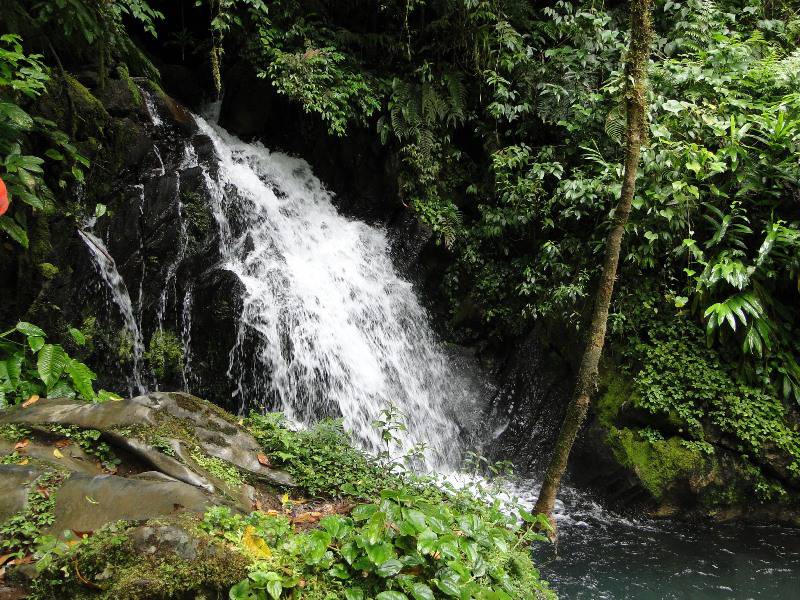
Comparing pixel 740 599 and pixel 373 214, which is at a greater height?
pixel 373 214

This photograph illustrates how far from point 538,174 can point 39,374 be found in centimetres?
647

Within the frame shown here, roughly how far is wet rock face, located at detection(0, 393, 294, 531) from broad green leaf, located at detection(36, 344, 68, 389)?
41 cm

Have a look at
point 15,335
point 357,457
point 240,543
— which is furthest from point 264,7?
point 240,543

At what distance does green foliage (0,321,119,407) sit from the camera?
12.6ft

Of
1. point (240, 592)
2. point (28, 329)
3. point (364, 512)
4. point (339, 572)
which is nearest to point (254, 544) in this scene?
point (240, 592)

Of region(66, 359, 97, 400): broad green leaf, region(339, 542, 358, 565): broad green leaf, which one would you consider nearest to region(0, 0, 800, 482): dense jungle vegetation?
region(66, 359, 97, 400): broad green leaf

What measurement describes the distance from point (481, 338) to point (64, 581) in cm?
687

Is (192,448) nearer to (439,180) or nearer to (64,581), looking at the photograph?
(64,581)

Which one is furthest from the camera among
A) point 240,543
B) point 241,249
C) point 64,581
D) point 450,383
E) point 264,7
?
point 450,383

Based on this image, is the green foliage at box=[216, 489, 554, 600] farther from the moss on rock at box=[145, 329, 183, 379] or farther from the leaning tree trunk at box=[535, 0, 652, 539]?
the moss on rock at box=[145, 329, 183, 379]

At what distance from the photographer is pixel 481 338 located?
8.31 metres

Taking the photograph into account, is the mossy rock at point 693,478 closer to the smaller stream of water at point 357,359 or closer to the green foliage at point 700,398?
the green foliage at point 700,398

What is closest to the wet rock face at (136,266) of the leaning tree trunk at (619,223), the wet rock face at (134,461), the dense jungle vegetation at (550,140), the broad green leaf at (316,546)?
the dense jungle vegetation at (550,140)

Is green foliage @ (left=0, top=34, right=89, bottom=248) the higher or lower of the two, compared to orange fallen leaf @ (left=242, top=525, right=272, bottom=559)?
higher
